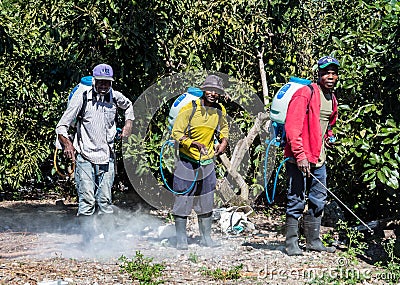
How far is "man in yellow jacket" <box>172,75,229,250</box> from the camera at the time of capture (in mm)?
6566

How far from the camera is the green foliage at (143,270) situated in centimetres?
528

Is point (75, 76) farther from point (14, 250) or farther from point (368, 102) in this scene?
point (368, 102)

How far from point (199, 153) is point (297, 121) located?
1206 millimetres

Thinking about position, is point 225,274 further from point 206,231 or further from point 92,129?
point 92,129

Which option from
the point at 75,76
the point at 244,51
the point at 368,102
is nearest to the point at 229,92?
the point at 244,51

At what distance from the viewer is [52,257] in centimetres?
626

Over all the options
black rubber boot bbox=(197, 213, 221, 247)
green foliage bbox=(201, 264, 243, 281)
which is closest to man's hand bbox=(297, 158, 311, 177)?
green foliage bbox=(201, 264, 243, 281)

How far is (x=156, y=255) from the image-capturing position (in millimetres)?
6371

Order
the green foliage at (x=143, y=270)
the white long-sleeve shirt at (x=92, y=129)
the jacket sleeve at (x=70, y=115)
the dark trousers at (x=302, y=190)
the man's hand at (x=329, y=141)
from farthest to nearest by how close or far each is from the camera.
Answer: the white long-sleeve shirt at (x=92, y=129), the jacket sleeve at (x=70, y=115), the man's hand at (x=329, y=141), the dark trousers at (x=302, y=190), the green foliage at (x=143, y=270)

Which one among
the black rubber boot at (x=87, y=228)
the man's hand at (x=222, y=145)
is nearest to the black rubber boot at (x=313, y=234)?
the man's hand at (x=222, y=145)

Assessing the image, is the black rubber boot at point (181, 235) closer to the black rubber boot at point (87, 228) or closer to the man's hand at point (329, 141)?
the black rubber boot at point (87, 228)

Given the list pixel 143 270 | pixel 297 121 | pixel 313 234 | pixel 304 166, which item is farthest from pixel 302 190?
pixel 143 270

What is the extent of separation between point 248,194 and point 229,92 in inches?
53.7

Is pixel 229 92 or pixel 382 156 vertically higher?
pixel 229 92
